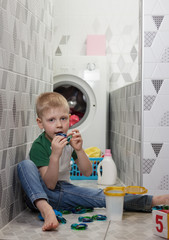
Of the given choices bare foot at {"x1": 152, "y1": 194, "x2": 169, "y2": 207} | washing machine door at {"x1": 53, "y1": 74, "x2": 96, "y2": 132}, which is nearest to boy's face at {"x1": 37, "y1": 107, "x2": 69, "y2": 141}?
bare foot at {"x1": 152, "y1": 194, "x2": 169, "y2": 207}

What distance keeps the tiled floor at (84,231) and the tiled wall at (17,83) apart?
69mm

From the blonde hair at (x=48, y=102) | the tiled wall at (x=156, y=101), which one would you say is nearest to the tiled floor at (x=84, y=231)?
the tiled wall at (x=156, y=101)

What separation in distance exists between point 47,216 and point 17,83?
0.60 meters

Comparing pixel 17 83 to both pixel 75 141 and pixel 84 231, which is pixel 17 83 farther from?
pixel 84 231

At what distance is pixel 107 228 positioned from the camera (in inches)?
52.4

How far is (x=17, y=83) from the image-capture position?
58.6 inches

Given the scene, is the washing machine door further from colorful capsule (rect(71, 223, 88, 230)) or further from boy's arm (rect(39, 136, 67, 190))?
colorful capsule (rect(71, 223, 88, 230))

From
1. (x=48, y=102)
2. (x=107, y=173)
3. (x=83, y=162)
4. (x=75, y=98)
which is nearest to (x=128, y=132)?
(x=107, y=173)

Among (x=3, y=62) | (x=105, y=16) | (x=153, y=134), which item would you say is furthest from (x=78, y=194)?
(x=105, y=16)

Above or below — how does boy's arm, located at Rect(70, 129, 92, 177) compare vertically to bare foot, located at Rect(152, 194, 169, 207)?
above

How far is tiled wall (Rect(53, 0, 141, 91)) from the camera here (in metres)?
3.36

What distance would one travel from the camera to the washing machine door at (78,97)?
9.42 feet

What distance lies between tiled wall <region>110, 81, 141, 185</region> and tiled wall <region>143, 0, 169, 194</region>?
0.06m

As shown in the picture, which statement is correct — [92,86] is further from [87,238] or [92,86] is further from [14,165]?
[87,238]
